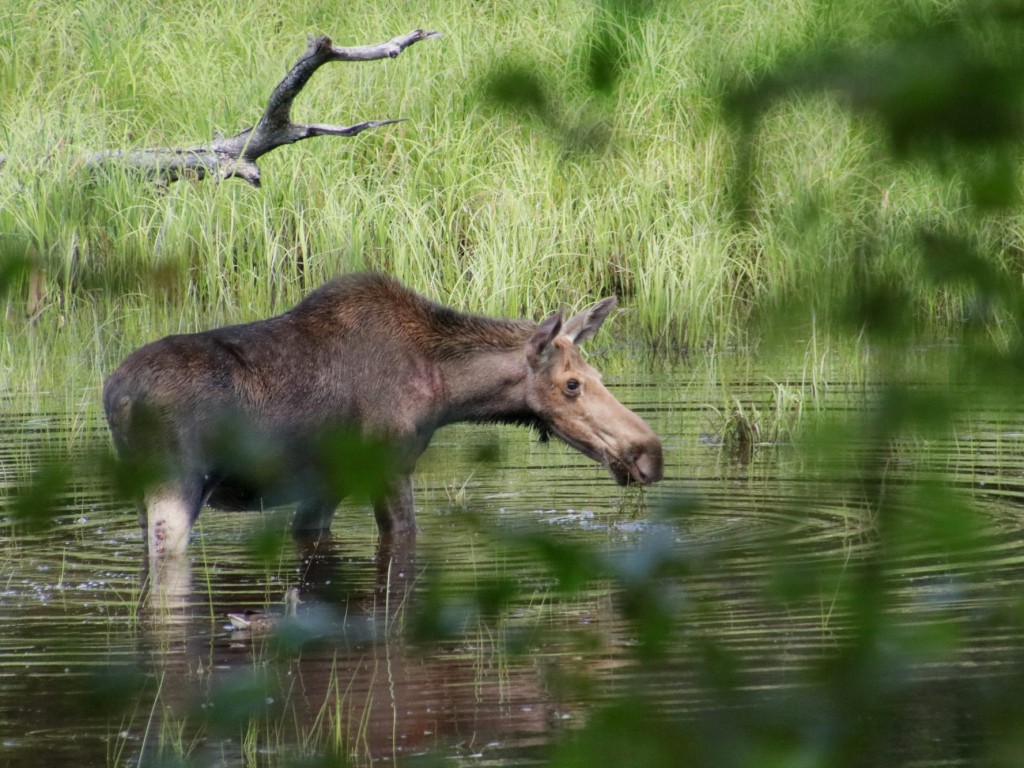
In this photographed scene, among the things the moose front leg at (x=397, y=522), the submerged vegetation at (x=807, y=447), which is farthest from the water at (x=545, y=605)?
the moose front leg at (x=397, y=522)

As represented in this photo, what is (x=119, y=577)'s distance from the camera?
7371 mm

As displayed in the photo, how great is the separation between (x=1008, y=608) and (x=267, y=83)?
52.8 feet

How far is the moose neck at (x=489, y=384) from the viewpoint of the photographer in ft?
26.5

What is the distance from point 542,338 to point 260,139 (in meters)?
6.26

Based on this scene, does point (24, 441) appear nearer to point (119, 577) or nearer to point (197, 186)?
point (119, 577)

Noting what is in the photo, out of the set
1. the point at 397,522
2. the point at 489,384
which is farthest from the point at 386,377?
the point at 397,522

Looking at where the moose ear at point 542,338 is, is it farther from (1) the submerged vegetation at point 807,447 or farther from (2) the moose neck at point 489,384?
(1) the submerged vegetation at point 807,447

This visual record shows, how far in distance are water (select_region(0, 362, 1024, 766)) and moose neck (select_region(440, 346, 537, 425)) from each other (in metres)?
0.68

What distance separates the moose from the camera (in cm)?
712

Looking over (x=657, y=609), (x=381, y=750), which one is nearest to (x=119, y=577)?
(x=381, y=750)

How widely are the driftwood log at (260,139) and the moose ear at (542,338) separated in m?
4.13

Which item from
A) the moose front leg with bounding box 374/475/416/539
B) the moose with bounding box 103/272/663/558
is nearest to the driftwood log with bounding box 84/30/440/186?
the moose with bounding box 103/272/663/558

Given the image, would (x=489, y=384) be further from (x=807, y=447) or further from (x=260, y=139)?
(x=807, y=447)

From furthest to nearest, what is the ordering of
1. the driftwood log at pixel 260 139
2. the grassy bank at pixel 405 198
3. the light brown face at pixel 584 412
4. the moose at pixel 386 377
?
the grassy bank at pixel 405 198, the driftwood log at pixel 260 139, the light brown face at pixel 584 412, the moose at pixel 386 377
